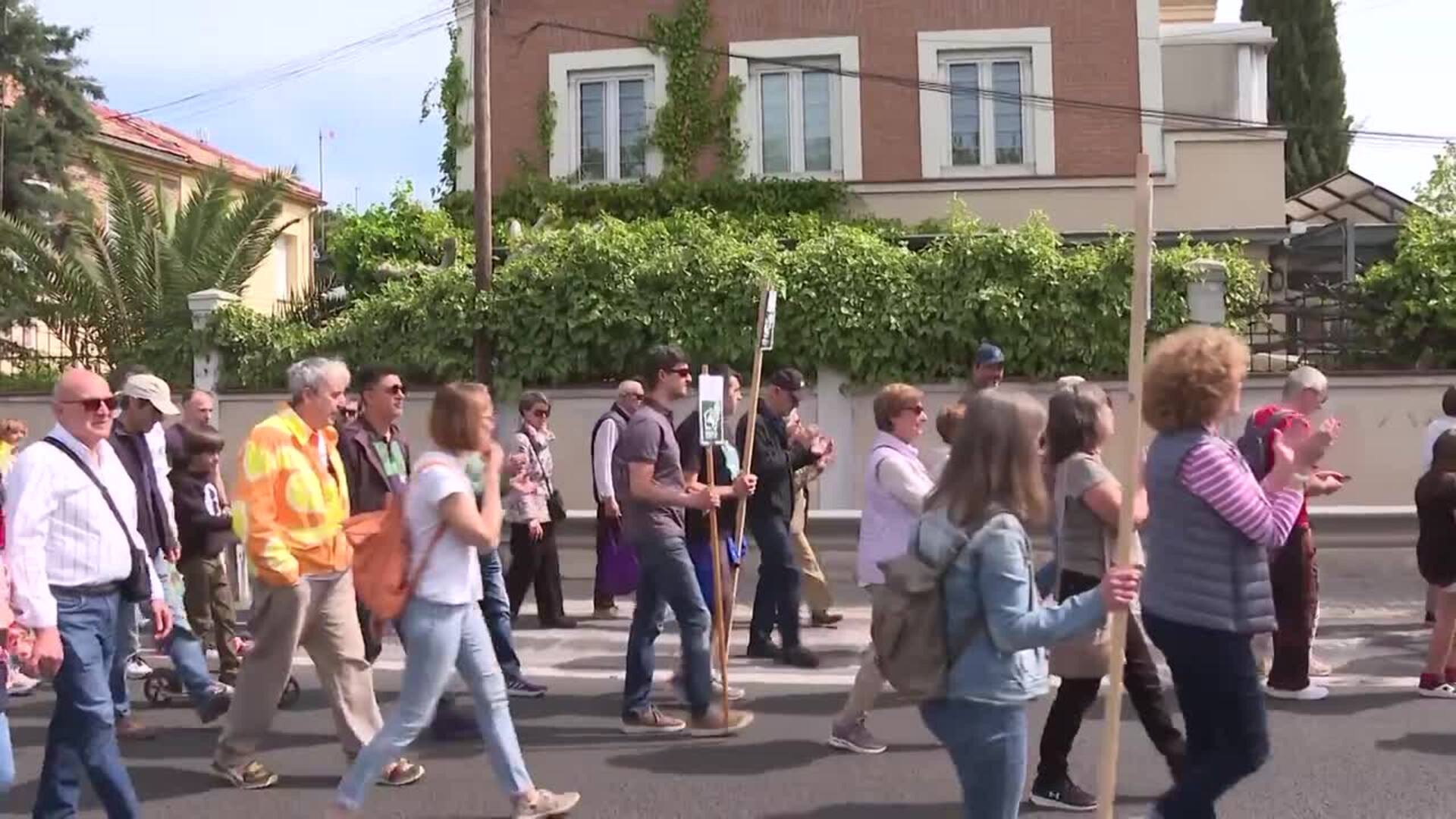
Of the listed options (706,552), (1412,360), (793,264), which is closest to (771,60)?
(793,264)

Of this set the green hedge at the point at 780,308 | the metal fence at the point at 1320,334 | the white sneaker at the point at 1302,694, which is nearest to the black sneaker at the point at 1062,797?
the white sneaker at the point at 1302,694

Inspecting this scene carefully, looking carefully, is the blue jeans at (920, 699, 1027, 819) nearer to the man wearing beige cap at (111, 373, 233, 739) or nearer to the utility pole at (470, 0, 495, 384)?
the man wearing beige cap at (111, 373, 233, 739)

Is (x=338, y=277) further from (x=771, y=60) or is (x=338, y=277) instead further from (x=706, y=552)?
(x=706, y=552)

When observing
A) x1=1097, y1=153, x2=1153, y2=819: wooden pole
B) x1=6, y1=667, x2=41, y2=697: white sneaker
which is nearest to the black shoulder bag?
x1=6, y1=667, x2=41, y2=697: white sneaker

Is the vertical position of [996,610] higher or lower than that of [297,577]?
higher

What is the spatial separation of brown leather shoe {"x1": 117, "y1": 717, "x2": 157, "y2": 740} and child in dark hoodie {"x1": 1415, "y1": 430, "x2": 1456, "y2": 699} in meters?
6.73

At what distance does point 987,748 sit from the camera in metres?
3.92

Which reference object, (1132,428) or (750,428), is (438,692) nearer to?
(750,428)

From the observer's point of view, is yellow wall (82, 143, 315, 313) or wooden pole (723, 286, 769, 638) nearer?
wooden pole (723, 286, 769, 638)

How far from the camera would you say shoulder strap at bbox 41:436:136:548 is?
5.18 metres

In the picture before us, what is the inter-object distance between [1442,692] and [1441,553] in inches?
31.1

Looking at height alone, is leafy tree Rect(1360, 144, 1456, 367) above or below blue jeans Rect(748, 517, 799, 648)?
above

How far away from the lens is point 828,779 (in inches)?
253

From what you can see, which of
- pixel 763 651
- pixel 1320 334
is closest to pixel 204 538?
pixel 763 651
